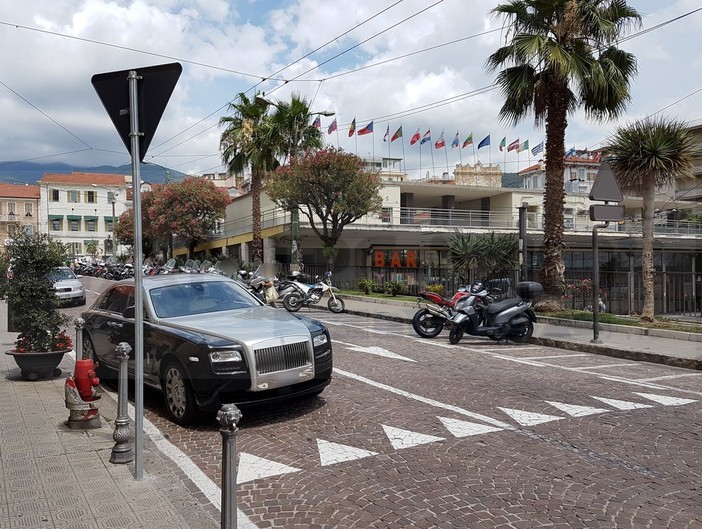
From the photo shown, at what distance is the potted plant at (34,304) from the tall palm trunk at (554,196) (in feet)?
40.0

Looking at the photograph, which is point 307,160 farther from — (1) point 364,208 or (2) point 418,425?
(2) point 418,425

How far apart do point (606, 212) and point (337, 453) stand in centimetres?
849

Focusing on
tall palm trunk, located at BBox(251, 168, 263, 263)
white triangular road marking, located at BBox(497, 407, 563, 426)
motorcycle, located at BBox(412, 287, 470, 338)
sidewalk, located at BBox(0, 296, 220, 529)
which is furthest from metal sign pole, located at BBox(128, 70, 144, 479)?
tall palm trunk, located at BBox(251, 168, 263, 263)

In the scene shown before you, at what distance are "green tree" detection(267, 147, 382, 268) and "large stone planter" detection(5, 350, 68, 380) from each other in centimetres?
1686

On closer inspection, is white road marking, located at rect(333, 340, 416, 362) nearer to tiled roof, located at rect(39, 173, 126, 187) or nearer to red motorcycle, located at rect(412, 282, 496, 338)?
red motorcycle, located at rect(412, 282, 496, 338)

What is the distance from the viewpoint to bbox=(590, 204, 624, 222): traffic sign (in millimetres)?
11453

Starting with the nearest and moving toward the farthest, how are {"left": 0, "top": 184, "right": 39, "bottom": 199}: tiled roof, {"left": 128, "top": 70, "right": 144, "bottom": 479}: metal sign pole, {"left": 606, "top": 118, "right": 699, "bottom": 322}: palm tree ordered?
{"left": 128, "top": 70, "right": 144, "bottom": 479}: metal sign pole, {"left": 606, "top": 118, "right": 699, "bottom": 322}: palm tree, {"left": 0, "top": 184, "right": 39, "bottom": 199}: tiled roof

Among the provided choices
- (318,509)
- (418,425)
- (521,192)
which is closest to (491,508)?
(318,509)

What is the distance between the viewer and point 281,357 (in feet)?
20.3

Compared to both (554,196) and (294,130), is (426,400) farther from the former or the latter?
(294,130)

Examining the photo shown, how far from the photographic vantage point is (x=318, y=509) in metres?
4.13

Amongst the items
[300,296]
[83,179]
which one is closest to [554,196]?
[300,296]

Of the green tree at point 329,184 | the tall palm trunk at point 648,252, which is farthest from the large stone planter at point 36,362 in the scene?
the green tree at point 329,184

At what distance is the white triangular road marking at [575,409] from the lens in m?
6.55
